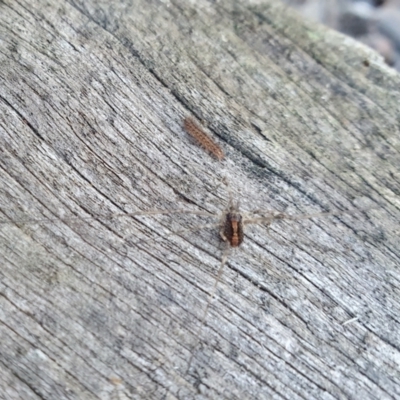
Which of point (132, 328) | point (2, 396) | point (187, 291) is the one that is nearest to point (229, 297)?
point (187, 291)

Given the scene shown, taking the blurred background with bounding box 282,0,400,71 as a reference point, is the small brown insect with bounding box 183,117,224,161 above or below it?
below

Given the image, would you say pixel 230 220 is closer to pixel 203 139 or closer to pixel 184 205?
pixel 184 205

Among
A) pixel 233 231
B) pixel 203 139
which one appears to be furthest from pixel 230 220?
pixel 203 139

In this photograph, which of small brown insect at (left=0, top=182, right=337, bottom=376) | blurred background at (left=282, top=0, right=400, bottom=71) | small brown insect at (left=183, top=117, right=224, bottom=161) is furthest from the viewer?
blurred background at (left=282, top=0, right=400, bottom=71)

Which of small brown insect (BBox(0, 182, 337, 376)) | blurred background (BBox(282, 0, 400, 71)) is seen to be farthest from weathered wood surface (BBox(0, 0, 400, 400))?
blurred background (BBox(282, 0, 400, 71))

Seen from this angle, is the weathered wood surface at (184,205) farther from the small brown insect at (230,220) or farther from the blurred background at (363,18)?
the blurred background at (363,18)

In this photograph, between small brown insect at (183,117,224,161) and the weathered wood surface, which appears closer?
the weathered wood surface

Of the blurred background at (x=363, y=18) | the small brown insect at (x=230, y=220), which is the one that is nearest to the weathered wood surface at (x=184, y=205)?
the small brown insect at (x=230, y=220)

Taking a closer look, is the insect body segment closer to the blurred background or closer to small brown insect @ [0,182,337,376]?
small brown insect @ [0,182,337,376]

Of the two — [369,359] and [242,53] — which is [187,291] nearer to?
[369,359]
